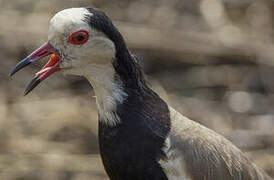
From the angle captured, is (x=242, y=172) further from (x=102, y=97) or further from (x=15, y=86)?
(x=15, y=86)

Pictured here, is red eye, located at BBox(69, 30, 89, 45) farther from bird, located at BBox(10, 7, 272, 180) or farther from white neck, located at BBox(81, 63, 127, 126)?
white neck, located at BBox(81, 63, 127, 126)

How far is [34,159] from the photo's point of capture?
6.48 metres

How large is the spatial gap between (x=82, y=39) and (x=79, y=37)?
0.02 m

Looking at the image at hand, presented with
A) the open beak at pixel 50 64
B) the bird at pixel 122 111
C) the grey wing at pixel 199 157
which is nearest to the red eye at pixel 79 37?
the bird at pixel 122 111

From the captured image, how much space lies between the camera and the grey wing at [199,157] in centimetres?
419

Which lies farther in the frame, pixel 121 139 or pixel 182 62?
pixel 182 62

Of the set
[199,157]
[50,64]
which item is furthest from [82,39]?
[199,157]

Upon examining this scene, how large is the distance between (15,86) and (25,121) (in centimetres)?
60

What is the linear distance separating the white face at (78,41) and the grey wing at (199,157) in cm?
58

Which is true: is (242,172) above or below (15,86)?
above

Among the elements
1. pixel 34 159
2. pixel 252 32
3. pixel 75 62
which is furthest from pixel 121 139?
pixel 252 32

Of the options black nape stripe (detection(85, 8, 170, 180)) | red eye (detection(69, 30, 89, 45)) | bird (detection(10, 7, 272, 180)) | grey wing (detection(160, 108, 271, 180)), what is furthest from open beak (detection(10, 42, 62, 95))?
grey wing (detection(160, 108, 271, 180))

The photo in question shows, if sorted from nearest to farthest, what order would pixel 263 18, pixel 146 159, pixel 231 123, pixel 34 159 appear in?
pixel 146 159, pixel 34 159, pixel 231 123, pixel 263 18

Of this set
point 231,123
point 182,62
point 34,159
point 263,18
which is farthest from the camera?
point 263,18
